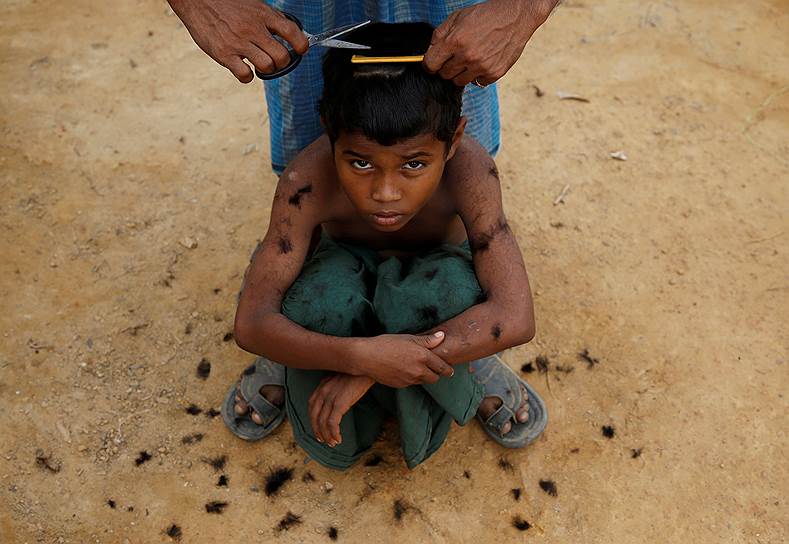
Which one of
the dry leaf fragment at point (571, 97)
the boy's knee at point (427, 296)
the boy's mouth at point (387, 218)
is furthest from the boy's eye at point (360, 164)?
the dry leaf fragment at point (571, 97)

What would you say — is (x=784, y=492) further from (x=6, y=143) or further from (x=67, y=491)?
(x=6, y=143)

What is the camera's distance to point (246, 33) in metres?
1.57

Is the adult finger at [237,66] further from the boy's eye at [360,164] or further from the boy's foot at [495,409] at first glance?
the boy's foot at [495,409]

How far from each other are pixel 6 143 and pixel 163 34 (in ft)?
3.20

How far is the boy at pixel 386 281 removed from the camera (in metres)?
1.72

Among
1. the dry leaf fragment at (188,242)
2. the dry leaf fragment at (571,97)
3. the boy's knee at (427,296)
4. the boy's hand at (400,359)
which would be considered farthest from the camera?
the dry leaf fragment at (571,97)

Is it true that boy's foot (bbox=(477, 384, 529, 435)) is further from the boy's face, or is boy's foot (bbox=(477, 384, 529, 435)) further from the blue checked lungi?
the blue checked lungi

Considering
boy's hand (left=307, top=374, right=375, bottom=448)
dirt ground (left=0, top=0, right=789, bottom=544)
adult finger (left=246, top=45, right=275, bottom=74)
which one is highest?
adult finger (left=246, top=45, right=275, bottom=74)

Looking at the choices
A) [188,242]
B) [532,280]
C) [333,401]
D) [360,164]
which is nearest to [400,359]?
[333,401]

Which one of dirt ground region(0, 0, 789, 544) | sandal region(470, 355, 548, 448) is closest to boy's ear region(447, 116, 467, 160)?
sandal region(470, 355, 548, 448)

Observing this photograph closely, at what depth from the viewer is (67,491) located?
209 cm

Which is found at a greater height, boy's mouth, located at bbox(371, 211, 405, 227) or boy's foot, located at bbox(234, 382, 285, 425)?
boy's mouth, located at bbox(371, 211, 405, 227)

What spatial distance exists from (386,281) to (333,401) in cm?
35

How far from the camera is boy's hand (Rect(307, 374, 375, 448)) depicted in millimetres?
1818
